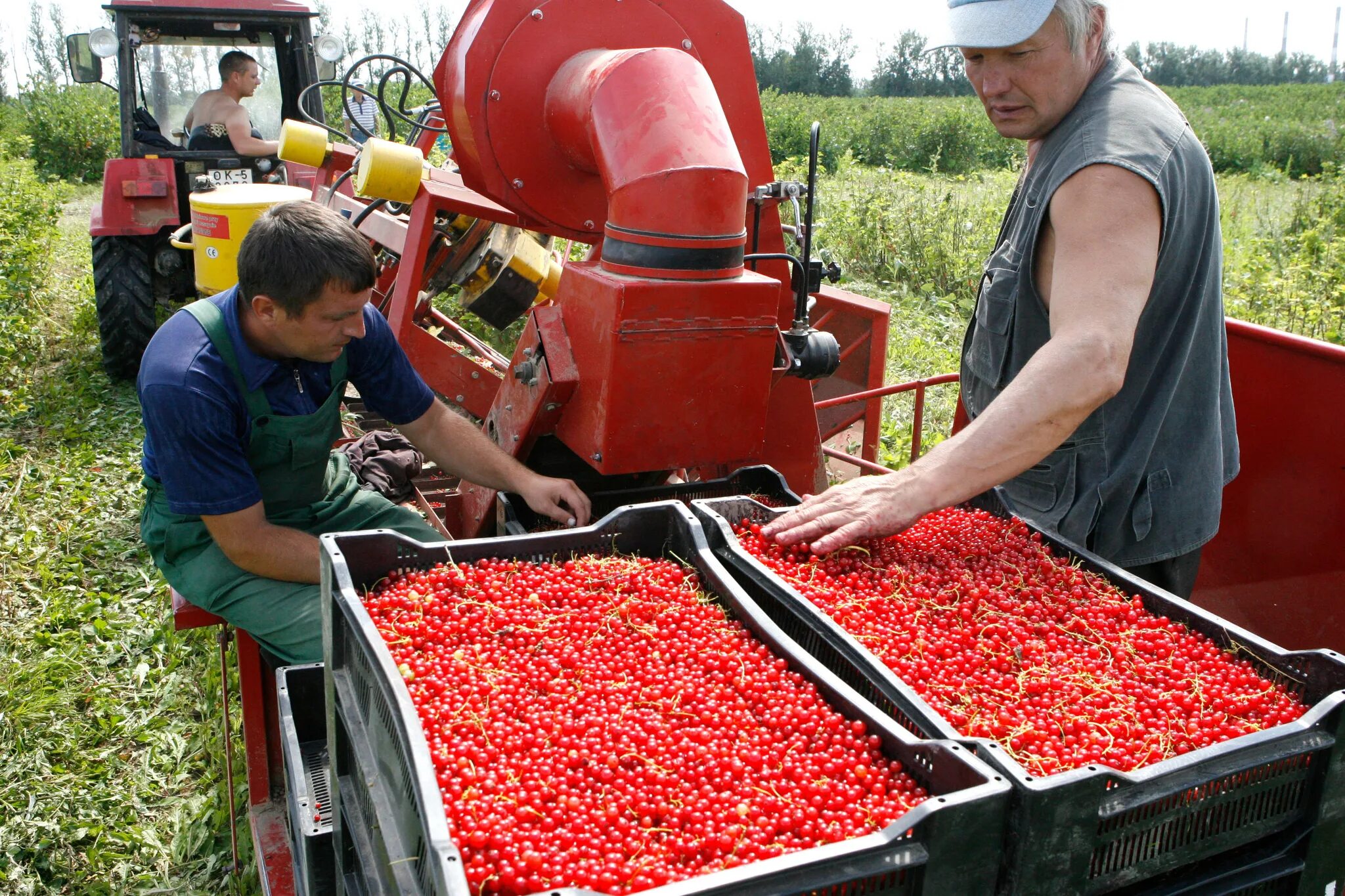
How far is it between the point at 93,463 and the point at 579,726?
5454 millimetres

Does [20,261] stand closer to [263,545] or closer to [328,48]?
Result: [328,48]

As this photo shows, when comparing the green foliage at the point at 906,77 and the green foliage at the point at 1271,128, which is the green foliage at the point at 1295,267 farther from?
the green foliage at the point at 906,77

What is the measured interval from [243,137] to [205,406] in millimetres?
5395

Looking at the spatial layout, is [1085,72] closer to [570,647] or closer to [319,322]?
[570,647]

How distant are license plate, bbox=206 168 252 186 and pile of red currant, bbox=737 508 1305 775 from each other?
20.3 ft

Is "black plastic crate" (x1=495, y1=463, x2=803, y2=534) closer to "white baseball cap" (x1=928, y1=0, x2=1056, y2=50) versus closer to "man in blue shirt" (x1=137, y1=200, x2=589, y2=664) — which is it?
"man in blue shirt" (x1=137, y1=200, x2=589, y2=664)

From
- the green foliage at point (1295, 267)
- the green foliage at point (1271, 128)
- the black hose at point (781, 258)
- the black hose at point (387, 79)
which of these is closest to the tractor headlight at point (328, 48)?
the black hose at point (387, 79)

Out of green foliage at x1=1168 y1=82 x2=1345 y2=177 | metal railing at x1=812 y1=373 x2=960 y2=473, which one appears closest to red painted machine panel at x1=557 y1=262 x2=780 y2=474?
A: metal railing at x1=812 y1=373 x2=960 y2=473

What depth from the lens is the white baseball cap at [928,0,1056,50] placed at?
6.77ft

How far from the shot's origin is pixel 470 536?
333 centimetres

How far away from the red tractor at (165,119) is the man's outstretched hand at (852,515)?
6331 mm

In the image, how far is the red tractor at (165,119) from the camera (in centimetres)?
715

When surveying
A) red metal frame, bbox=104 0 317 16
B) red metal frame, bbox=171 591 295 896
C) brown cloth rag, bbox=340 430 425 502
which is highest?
red metal frame, bbox=104 0 317 16

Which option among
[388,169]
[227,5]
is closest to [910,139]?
[227,5]
